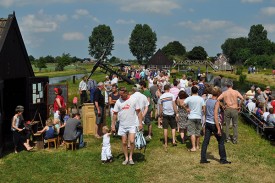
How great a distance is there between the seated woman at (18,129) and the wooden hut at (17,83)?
66 centimetres

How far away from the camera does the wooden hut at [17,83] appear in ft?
34.4

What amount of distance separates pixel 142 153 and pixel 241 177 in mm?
3001

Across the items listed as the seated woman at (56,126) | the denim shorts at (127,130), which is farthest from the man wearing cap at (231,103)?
the seated woman at (56,126)

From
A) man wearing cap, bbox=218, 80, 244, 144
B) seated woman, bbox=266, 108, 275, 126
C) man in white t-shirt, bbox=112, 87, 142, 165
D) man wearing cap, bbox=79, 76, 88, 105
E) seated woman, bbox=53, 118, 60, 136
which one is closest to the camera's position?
man in white t-shirt, bbox=112, 87, 142, 165

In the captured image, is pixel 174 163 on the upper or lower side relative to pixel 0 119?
lower

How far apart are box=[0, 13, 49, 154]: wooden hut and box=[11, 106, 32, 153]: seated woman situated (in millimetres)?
663

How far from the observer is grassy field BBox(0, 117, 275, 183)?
7918mm

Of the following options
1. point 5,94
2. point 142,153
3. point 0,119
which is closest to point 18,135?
point 0,119

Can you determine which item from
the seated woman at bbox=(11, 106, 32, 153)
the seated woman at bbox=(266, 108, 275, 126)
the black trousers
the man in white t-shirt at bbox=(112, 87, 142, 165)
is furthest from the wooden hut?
the seated woman at bbox=(266, 108, 275, 126)

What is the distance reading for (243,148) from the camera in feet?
34.4

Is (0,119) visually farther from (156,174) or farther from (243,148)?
(243,148)

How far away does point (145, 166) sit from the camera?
28.6 feet

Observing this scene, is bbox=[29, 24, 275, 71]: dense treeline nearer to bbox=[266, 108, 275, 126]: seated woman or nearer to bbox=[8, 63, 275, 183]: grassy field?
bbox=[266, 108, 275, 126]: seated woman

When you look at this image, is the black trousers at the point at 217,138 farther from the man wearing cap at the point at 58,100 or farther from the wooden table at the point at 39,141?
the man wearing cap at the point at 58,100
